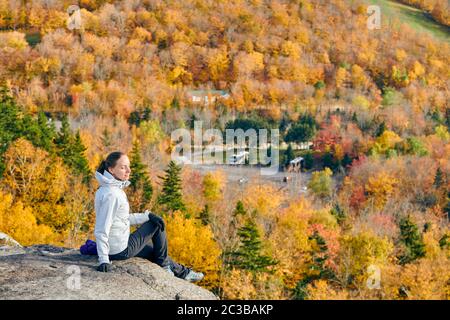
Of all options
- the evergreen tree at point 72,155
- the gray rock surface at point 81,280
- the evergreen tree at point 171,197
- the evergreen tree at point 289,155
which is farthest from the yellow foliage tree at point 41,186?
the evergreen tree at point 289,155

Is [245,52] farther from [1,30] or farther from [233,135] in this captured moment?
[1,30]

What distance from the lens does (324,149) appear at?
10706cm

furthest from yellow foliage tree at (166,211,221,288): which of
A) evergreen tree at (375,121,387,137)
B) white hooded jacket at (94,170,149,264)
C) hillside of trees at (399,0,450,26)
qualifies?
hillside of trees at (399,0,450,26)

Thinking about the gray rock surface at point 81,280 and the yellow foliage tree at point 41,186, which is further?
the yellow foliage tree at point 41,186

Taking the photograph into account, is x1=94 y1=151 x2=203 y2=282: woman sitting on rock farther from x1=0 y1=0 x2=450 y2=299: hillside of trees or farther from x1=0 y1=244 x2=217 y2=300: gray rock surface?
x1=0 y1=0 x2=450 y2=299: hillside of trees

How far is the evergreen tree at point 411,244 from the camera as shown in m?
49.8

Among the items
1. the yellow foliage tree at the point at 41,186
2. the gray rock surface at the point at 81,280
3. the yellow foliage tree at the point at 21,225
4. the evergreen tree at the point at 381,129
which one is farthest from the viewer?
the evergreen tree at the point at 381,129

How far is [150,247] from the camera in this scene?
10844mm

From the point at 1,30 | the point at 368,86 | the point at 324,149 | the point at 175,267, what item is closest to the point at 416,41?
the point at 368,86

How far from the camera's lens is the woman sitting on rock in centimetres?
977

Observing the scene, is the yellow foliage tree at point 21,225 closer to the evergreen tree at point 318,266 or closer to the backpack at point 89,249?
the evergreen tree at point 318,266

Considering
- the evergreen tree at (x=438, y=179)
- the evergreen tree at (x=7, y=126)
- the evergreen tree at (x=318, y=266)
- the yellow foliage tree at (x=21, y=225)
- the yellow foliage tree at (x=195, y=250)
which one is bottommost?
the evergreen tree at (x=438, y=179)

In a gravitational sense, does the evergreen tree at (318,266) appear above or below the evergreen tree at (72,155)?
below

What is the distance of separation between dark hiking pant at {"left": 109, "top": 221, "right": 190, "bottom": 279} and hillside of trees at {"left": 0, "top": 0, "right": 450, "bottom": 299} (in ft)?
93.8
